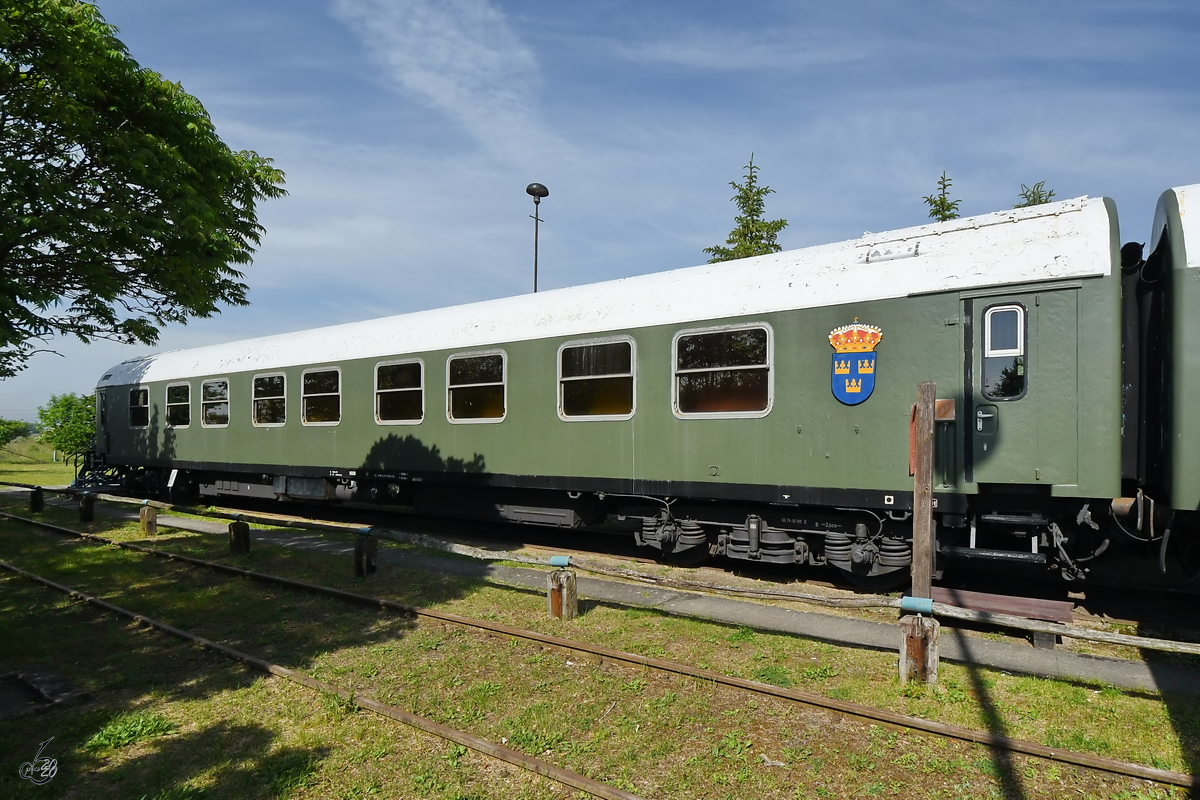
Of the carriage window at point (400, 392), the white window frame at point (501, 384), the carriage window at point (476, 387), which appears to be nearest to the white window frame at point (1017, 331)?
the white window frame at point (501, 384)

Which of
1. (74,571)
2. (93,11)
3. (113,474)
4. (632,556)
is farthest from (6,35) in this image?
(113,474)

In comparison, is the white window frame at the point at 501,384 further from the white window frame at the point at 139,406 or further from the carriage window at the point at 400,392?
the white window frame at the point at 139,406

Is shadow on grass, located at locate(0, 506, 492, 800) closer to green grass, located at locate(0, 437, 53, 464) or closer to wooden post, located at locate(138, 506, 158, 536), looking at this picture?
wooden post, located at locate(138, 506, 158, 536)

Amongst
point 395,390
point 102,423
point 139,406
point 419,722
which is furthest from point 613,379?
point 102,423

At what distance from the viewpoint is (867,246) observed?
7984 mm

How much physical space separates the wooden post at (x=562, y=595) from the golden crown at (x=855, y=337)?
12.1 ft

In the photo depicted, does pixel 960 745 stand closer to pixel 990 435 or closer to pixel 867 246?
pixel 990 435

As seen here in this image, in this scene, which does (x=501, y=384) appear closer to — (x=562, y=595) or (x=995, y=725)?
(x=562, y=595)

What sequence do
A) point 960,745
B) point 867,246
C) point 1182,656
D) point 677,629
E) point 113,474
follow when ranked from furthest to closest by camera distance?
1. point 113,474
2. point 867,246
3. point 677,629
4. point 1182,656
5. point 960,745

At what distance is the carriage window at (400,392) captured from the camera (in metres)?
11.7

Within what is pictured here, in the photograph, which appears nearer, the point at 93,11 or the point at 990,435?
the point at 990,435

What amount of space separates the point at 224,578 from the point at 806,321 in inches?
309

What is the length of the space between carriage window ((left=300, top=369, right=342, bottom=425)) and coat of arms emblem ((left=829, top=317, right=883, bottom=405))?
8842 millimetres

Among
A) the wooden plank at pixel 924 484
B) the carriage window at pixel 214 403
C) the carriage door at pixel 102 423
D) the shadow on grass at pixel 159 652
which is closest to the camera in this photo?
the shadow on grass at pixel 159 652
